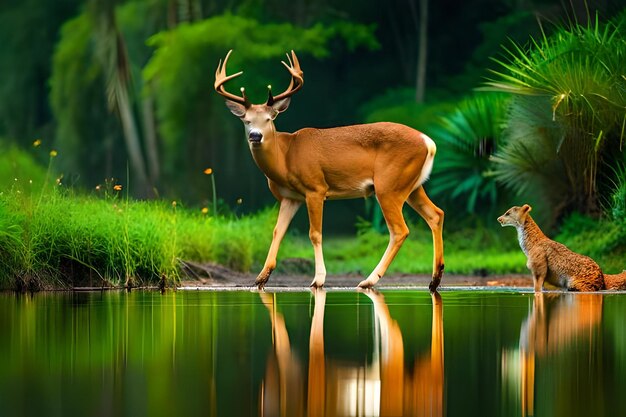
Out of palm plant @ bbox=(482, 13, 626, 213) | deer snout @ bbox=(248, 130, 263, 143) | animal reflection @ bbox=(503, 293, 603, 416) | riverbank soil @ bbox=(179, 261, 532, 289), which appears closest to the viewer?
animal reflection @ bbox=(503, 293, 603, 416)

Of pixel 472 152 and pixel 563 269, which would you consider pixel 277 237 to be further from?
pixel 472 152

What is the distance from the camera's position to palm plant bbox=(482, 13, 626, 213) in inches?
738

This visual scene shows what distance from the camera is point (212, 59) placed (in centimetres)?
2995

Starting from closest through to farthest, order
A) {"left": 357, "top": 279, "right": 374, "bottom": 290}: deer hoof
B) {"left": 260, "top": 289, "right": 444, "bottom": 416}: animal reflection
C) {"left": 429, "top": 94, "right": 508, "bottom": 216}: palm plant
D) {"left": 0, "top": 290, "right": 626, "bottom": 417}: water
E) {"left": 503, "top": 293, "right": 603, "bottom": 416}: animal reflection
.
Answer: {"left": 260, "top": 289, "right": 444, "bottom": 416}: animal reflection, {"left": 0, "top": 290, "right": 626, "bottom": 417}: water, {"left": 503, "top": 293, "right": 603, "bottom": 416}: animal reflection, {"left": 357, "top": 279, "right": 374, "bottom": 290}: deer hoof, {"left": 429, "top": 94, "right": 508, "bottom": 216}: palm plant

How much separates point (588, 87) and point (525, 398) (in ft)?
41.9

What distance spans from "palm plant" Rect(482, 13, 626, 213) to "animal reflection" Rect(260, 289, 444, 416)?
10159mm

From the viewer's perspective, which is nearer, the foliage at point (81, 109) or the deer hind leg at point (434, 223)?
the deer hind leg at point (434, 223)

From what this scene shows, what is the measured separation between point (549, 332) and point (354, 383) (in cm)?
321

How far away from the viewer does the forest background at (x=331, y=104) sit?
19547mm

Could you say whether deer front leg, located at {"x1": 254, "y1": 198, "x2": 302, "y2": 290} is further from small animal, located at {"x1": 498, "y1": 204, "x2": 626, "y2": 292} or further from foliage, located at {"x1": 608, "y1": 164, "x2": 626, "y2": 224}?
foliage, located at {"x1": 608, "y1": 164, "x2": 626, "y2": 224}

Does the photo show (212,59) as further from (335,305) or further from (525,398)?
(525,398)

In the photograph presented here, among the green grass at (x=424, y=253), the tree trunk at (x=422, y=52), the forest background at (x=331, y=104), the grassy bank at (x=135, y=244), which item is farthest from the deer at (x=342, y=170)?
the tree trunk at (x=422, y=52)

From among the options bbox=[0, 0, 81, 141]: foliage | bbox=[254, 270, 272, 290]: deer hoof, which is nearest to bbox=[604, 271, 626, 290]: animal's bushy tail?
bbox=[254, 270, 272, 290]: deer hoof

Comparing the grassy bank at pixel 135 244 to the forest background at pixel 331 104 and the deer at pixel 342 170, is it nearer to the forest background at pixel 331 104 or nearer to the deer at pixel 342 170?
the forest background at pixel 331 104
